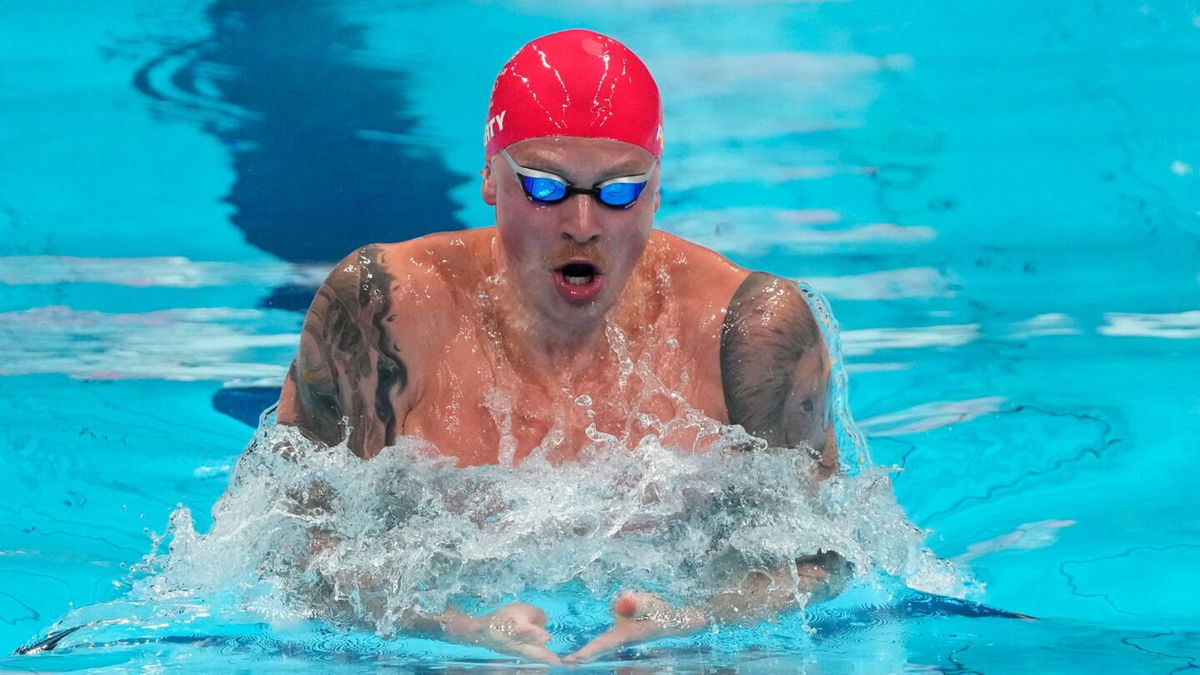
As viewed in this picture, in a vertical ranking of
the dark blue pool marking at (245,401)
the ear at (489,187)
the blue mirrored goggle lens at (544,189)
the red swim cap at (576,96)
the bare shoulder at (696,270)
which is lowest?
the dark blue pool marking at (245,401)

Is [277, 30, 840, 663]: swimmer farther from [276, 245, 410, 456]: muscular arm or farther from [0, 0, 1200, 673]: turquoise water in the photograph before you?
[0, 0, 1200, 673]: turquoise water

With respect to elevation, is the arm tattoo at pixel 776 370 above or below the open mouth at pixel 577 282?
below

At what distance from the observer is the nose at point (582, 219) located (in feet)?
7.63

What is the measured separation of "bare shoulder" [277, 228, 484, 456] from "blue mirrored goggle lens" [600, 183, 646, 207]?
0.41 metres

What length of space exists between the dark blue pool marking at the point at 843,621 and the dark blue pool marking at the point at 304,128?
2.20 metres

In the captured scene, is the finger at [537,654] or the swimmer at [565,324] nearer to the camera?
the finger at [537,654]

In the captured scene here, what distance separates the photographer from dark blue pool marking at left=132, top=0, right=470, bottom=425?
4590 mm

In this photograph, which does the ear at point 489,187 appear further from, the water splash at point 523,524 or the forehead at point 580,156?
the water splash at point 523,524

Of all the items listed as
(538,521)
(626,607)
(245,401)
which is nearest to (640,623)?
(626,607)

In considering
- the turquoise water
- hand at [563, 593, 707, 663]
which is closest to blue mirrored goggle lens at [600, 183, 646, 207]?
hand at [563, 593, 707, 663]

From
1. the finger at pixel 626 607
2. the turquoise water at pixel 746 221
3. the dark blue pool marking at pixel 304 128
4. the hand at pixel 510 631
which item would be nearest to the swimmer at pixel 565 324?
the finger at pixel 626 607

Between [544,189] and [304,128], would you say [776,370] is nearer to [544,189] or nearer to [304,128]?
[544,189]

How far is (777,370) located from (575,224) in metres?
0.45

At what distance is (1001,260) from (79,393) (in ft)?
9.52
